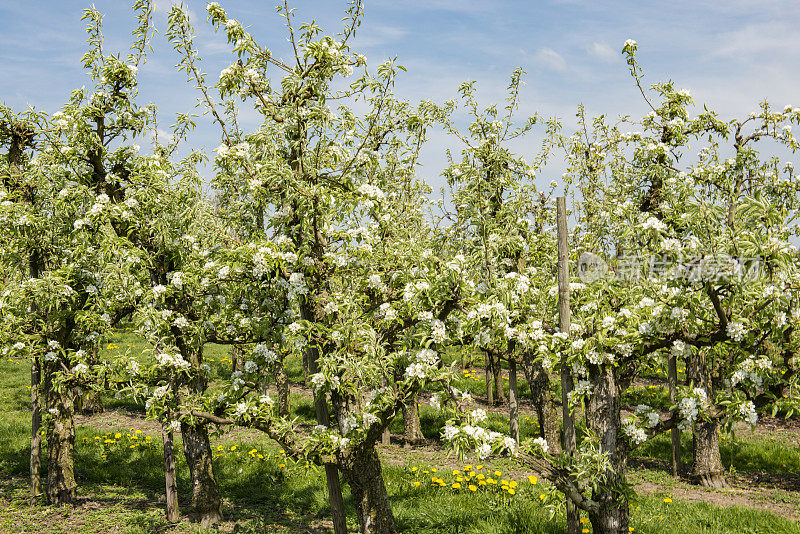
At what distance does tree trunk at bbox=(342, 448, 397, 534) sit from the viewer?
7145 mm

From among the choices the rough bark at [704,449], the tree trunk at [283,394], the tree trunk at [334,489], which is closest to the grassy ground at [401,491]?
the rough bark at [704,449]

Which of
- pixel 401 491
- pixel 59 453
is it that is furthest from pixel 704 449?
pixel 59 453

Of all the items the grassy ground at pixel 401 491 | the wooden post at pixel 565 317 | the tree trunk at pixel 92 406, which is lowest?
the grassy ground at pixel 401 491

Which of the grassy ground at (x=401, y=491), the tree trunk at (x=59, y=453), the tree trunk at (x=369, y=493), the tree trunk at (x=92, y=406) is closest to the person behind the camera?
the tree trunk at (x=369, y=493)

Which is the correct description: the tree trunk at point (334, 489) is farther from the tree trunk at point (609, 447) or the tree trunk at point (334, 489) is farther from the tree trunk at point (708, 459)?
the tree trunk at point (708, 459)

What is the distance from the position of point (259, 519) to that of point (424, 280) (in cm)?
581

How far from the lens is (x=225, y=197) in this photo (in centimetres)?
1009

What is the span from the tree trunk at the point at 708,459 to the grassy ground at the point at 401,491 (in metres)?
0.36

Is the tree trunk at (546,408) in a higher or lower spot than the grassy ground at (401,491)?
higher

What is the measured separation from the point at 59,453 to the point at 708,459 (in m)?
12.7

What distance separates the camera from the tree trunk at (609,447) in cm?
609

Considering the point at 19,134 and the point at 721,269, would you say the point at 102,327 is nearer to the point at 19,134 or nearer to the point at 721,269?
the point at 19,134

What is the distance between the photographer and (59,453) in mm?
10477

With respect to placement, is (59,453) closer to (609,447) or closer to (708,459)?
(609,447)
